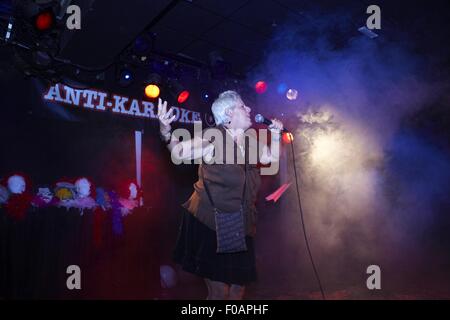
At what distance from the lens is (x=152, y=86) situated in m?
5.56

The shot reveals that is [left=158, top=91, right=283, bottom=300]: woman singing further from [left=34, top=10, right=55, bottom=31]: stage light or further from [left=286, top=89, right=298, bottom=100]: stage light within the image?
[left=286, top=89, right=298, bottom=100]: stage light

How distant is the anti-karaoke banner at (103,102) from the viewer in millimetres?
5523

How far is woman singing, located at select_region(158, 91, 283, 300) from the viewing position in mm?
2328

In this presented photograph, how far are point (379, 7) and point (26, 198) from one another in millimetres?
5591

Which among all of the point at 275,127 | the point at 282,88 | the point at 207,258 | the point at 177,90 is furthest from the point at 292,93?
the point at 207,258

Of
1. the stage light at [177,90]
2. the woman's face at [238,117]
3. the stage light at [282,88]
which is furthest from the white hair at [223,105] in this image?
the stage light at [177,90]

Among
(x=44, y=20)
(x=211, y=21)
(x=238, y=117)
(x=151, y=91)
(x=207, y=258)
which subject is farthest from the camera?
(x=151, y=91)

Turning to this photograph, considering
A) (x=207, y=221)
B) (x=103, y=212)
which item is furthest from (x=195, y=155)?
(x=103, y=212)

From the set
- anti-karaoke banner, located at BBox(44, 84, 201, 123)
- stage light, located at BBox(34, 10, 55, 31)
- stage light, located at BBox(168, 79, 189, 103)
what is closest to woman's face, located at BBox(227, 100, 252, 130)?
stage light, located at BBox(34, 10, 55, 31)

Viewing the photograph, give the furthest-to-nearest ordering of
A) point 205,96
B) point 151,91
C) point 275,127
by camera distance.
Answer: point 205,96, point 151,91, point 275,127

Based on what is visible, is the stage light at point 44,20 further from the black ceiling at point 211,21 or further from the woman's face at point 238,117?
the woman's face at point 238,117

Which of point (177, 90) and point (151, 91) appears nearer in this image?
point (151, 91)

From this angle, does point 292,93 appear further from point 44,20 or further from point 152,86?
point 44,20

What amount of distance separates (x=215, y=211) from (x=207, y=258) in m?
0.34
